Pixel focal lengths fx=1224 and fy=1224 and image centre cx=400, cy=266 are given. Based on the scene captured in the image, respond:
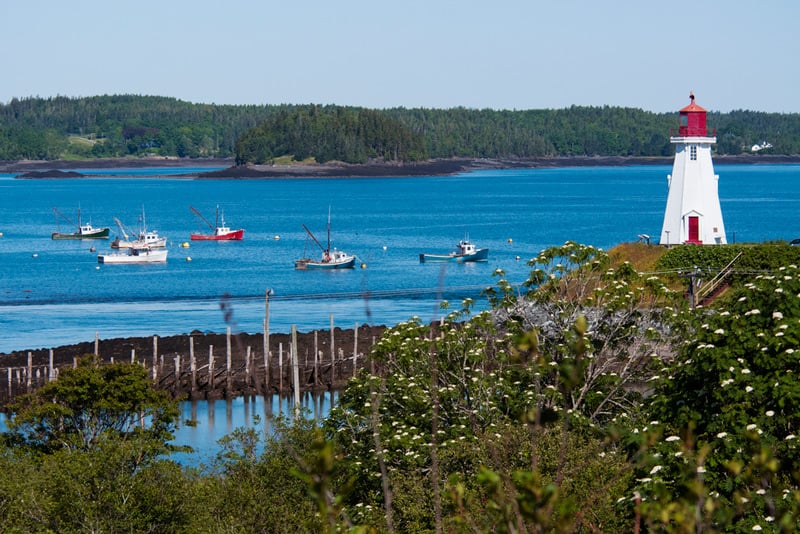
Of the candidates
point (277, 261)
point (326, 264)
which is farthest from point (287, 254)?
point (326, 264)

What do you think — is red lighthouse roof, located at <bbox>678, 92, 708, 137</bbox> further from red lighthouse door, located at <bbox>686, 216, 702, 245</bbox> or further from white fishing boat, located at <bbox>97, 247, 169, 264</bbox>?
white fishing boat, located at <bbox>97, 247, 169, 264</bbox>

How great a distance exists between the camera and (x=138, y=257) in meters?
99.8

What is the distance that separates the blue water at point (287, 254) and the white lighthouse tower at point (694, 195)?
1231 cm

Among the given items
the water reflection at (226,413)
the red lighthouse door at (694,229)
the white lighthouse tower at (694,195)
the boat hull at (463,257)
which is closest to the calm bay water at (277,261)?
the water reflection at (226,413)

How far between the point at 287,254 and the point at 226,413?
64815 millimetres

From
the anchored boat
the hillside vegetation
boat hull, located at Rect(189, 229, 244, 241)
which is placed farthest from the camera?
Result: boat hull, located at Rect(189, 229, 244, 241)

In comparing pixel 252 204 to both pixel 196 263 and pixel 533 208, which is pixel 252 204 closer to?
pixel 533 208

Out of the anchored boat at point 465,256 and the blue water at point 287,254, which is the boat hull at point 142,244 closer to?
the blue water at point 287,254

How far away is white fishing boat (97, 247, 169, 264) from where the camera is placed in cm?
9931

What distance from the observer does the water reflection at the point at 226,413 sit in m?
38.7

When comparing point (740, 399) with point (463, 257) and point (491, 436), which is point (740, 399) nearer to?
point (491, 436)

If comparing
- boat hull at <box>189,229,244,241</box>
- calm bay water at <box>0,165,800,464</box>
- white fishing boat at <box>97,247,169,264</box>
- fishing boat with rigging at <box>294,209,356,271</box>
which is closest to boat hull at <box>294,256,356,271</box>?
fishing boat with rigging at <box>294,209,356,271</box>

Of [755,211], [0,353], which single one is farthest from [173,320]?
[755,211]

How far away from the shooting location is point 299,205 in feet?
597
